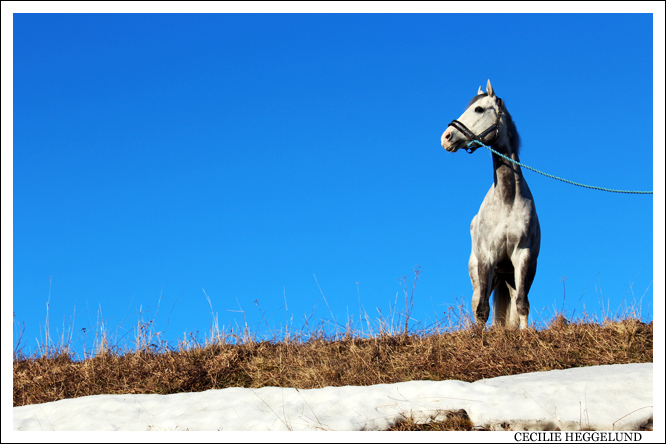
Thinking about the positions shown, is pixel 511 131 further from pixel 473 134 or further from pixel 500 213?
pixel 500 213

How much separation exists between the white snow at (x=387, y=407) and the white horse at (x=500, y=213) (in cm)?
246

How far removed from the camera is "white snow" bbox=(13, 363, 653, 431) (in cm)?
491

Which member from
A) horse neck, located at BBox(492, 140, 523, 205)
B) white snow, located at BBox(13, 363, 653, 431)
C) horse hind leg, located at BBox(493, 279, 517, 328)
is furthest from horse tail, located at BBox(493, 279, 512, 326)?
white snow, located at BBox(13, 363, 653, 431)

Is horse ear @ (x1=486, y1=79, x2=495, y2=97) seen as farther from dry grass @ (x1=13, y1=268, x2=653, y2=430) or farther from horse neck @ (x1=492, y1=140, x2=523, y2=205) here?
dry grass @ (x1=13, y1=268, x2=653, y2=430)

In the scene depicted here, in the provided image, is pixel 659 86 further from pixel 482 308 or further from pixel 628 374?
pixel 482 308

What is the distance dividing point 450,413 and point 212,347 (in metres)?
4.47

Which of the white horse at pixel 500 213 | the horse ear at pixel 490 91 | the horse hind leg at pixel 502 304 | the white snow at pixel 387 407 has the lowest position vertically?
the white snow at pixel 387 407

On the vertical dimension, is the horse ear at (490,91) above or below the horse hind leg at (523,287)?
above

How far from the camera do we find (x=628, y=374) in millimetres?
5492

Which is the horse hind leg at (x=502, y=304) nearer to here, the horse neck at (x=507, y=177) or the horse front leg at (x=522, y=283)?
the horse front leg at (x=522, y=283)

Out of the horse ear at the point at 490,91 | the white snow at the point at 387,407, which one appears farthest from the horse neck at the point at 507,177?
the white snow at the point at 387,407

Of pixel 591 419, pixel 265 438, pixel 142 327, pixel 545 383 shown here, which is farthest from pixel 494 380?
pixel 142 327

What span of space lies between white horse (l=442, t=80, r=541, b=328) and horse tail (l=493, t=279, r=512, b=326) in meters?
0.46

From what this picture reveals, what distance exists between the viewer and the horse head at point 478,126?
8.19 metres
